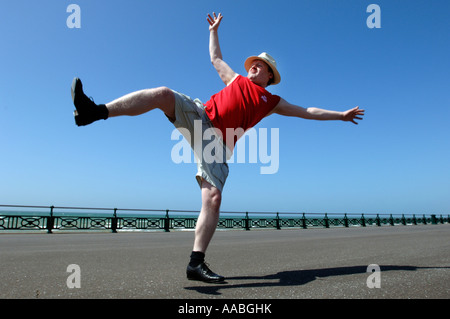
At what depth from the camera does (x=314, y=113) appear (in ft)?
9.78

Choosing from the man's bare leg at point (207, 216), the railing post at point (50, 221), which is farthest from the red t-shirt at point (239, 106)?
the railing post at point (50, 221)

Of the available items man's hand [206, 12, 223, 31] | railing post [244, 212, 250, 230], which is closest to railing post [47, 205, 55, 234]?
railing post [244, 212, 250, 230]

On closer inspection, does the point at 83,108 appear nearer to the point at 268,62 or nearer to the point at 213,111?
the point at 213,111

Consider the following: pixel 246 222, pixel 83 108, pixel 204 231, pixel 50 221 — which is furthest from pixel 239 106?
pixel 246 222

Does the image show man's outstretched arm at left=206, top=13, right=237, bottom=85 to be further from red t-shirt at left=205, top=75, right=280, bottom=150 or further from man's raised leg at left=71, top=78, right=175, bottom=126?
man's raised leg at left=71, top=78, right=175, bottom=126

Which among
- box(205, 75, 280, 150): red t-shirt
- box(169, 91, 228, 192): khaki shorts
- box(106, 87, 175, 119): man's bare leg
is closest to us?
box(106, 87, 175, 119): man's bare leg

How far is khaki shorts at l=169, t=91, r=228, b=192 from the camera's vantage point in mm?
2320

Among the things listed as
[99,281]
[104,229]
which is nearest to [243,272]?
[99,281]

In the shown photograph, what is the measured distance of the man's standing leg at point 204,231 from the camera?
2.09m

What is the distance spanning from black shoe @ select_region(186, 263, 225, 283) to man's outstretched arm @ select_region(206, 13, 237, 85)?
1796mm

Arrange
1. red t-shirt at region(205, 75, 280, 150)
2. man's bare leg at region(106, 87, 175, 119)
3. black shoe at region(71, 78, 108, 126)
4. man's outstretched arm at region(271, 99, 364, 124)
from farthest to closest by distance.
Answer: man's outstretched arm at region(271, 99, 364, 124), red t-shirt at region(205, 75, 280, 150), man's bare leg at region(106, 87, 175, 119), black shoe at region(71, 78, 108, 126)

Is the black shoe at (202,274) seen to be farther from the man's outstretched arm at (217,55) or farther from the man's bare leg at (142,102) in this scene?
the man's outstretched arm at (217,55)

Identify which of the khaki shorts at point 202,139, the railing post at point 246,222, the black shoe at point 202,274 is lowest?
the railing post at point 246,222

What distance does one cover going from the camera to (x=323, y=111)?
3002 millimetres
